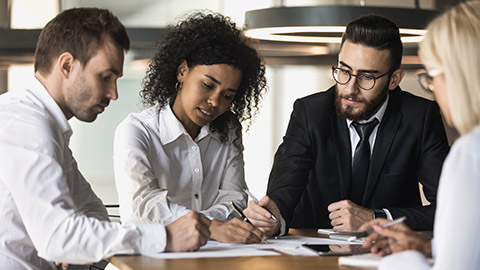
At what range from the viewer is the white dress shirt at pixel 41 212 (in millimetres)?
1912

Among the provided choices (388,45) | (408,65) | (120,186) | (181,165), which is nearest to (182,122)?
(181,165)

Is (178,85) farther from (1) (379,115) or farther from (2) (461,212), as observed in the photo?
(2) (461,212)

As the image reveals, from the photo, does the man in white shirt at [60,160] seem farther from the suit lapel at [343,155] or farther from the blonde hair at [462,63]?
the suit lapel at [343,155]

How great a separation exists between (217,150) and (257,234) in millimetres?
805

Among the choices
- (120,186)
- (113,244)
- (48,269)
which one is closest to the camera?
(113,244)

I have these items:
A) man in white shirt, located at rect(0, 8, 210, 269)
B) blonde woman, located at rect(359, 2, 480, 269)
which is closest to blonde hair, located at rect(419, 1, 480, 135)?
blonde woman, located at rect(359, 2, 480, 269)

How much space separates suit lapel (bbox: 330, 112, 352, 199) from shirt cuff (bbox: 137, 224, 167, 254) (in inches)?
45.7

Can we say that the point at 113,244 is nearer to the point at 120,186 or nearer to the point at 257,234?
the point at 257,234

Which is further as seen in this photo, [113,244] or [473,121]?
[113,244]

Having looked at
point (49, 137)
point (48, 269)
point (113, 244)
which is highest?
point (49, 137)

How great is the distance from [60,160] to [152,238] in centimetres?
35

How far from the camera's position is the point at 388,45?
2979mm

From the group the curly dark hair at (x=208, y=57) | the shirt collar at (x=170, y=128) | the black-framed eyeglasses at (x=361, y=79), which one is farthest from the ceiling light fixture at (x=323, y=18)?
the shirt collar at (x=170, y=128)

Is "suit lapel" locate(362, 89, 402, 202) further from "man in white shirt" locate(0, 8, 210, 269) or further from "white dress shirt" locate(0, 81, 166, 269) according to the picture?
"white dress shirt" locate(0, 81, 166, 269)
